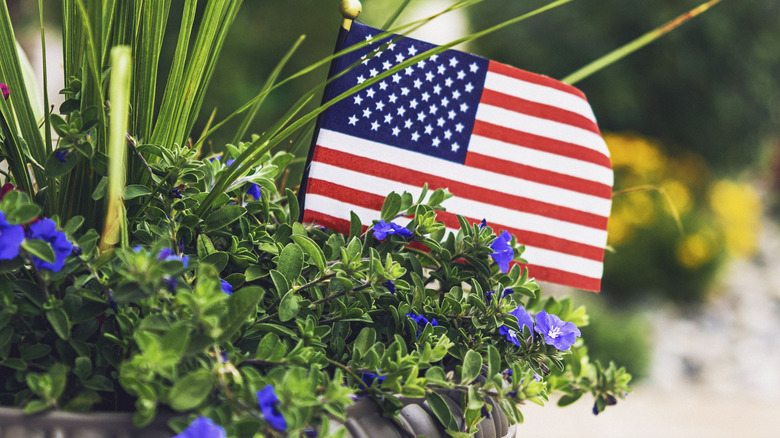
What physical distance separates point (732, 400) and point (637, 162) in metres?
2.20

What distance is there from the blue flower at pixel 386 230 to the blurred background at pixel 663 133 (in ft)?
10.2

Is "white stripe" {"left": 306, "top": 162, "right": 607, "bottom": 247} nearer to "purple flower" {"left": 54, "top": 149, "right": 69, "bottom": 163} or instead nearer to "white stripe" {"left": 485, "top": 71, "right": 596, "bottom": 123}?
"white stripe" {"left": 485, "top": 71, "right": 596, "bottom": 123}

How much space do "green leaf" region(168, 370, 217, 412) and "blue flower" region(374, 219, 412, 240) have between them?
0.31 m

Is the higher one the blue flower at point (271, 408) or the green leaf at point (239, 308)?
the green leaf at point (239, 308)

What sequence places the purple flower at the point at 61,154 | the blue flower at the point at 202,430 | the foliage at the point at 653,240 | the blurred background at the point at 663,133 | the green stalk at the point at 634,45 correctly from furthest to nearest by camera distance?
the foliage at the point at 653,240, the blurred background at the point at 663,133, the green stalk at the point at 634,45, the purple flower at the point at 61,154, the blue flower at the point at 202,430

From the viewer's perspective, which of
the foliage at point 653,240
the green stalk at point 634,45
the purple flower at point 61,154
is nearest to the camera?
the purple flower at point 61,154

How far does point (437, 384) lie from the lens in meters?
0.59

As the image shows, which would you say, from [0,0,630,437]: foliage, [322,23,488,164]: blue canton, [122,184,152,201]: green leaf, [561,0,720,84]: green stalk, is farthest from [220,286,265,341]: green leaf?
[561,0,720,84]: green stalk

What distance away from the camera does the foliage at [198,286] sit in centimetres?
48

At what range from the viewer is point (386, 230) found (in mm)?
730

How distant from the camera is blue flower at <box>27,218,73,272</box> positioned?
513 mm

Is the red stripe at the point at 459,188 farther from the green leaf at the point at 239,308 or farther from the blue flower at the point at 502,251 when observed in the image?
the green leaf at the point at 239,308

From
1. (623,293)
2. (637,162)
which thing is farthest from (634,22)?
(623,293)

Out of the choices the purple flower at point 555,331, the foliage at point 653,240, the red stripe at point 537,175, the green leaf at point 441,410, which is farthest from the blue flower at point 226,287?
the foliage at point 653,240
